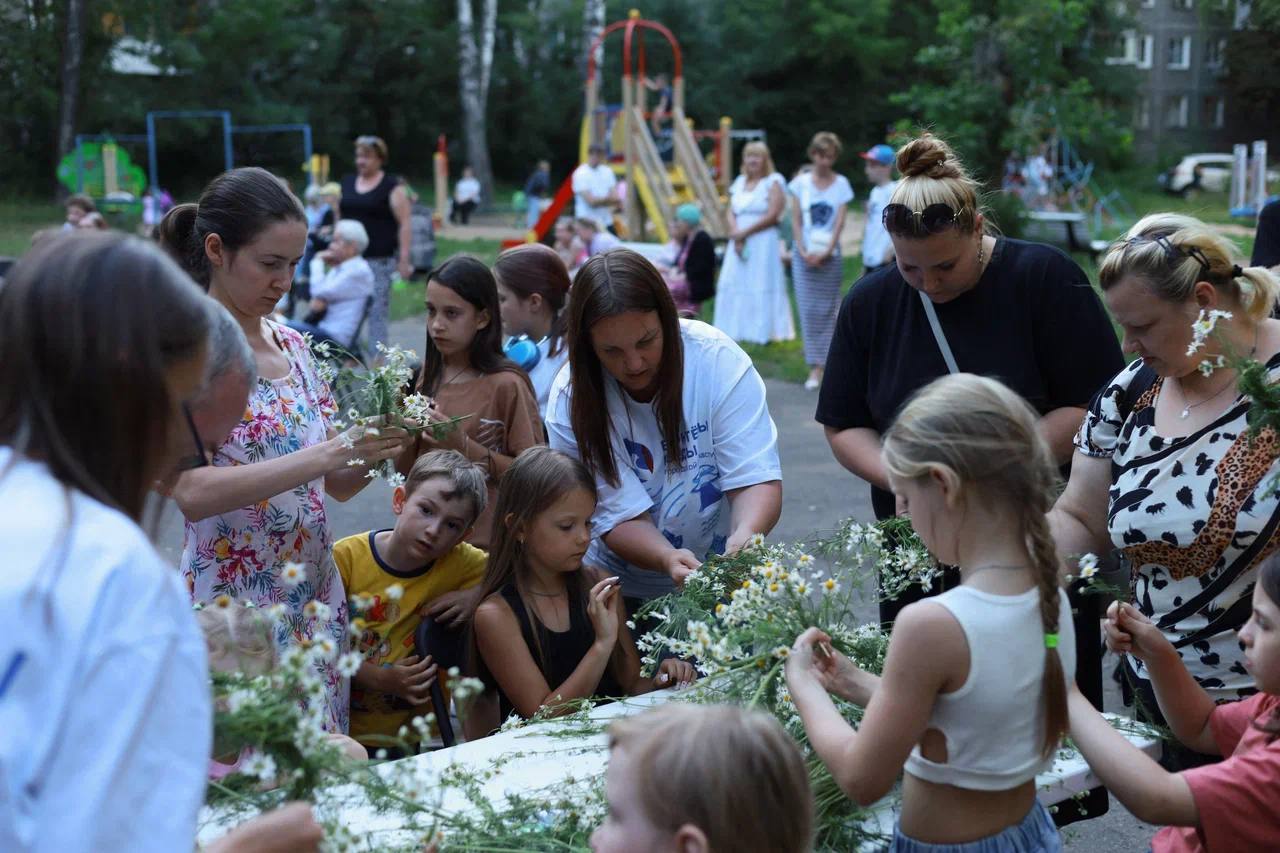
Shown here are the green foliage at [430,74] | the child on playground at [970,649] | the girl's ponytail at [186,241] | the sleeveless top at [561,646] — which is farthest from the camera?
the green foliage at [430,74]

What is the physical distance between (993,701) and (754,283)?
1191 centimetres

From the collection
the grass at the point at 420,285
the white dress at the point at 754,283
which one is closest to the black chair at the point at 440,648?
the grass at the point at 420,285

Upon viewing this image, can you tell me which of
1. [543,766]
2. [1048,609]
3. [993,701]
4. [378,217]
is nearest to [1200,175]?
[378,217]

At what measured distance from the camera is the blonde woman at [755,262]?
524 inches

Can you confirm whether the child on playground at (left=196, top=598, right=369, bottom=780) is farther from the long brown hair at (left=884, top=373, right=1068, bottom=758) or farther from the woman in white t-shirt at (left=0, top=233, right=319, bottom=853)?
the long brown hair at (left=884, top=373, right=1068, bottom=758)

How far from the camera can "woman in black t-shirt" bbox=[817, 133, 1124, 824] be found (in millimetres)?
3459

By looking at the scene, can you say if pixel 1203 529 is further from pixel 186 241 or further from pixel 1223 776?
pixel 186 241

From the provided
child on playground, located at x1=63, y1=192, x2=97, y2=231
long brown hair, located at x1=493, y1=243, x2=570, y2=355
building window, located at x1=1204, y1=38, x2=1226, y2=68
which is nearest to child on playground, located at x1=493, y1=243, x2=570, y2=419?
long brown hair, located at x1=493, y1=243, x2=570, y2=355

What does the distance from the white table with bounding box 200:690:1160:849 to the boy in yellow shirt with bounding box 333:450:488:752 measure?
81 centimetres

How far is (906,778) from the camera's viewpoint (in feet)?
7.45

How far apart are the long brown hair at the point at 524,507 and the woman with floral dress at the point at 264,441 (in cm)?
42

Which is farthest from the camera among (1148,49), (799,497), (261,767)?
(1148,49)

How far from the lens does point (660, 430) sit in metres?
3.69

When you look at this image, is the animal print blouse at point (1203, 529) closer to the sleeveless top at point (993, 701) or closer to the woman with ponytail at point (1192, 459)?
the woman with ponytail at point (1192, 459)
